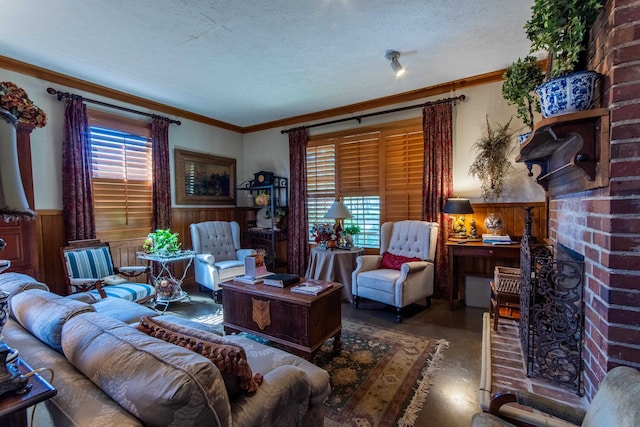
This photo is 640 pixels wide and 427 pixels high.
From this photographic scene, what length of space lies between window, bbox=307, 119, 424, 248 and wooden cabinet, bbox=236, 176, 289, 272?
0.61 m

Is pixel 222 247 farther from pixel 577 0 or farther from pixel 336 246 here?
pixel 577 0

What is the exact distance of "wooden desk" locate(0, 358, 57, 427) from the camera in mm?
721

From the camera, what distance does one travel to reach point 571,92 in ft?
4.20

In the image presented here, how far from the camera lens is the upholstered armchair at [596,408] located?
83 centimetres

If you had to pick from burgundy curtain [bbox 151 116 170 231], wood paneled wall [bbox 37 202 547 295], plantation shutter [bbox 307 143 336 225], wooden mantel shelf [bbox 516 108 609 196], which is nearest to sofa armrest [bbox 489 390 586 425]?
wooden mantel shelf [bbox 516 108 609 196]

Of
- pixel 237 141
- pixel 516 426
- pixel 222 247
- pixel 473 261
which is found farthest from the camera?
pixel 237 141

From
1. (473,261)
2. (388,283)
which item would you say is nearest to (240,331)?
(388,283)

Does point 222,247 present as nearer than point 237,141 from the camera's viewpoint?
Yes

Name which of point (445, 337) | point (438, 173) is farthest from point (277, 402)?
point (438, 173)

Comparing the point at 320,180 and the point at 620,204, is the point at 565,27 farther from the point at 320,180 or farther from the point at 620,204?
the point at 320,180

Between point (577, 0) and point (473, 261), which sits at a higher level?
point (577, 0)

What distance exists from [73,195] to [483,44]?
4669 mm

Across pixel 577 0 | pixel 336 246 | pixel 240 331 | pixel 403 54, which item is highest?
pixel 403 54

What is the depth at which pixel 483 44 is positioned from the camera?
2889 millimetres
